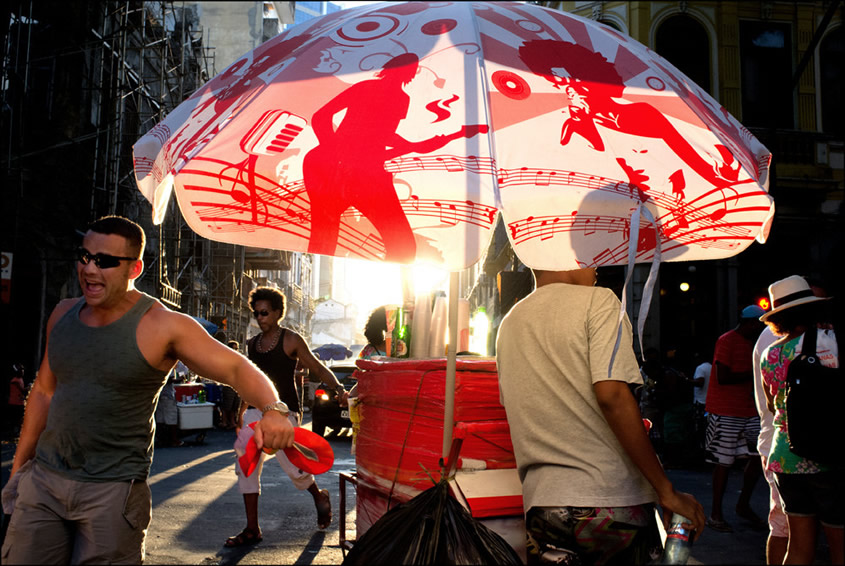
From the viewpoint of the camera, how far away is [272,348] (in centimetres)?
676

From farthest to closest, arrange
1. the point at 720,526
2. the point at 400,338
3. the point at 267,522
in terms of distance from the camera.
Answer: the point at 267,522, the point at 720,526, the point at 400,338

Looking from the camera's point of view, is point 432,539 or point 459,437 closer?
point 432,539

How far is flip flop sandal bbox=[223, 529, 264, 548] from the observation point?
622cm

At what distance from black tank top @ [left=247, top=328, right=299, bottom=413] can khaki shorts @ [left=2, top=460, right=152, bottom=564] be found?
358 centimetres

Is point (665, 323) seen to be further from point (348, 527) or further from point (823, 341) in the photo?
point (823, 341)

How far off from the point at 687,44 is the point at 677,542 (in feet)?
65.3

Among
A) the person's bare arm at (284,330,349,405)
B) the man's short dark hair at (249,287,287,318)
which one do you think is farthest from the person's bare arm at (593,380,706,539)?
the man's short dark hair at (249,287,287,318)

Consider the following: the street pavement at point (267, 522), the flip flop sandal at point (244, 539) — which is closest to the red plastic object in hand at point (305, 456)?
the street pavement at point (267, 522)

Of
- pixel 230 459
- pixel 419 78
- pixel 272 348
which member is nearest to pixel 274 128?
pixel 419 78

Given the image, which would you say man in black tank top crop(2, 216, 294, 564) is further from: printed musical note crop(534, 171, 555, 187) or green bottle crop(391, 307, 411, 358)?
green bottle crop(391, 307, 411, 358)

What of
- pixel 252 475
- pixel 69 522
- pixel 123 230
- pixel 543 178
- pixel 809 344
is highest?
pixel 543 178

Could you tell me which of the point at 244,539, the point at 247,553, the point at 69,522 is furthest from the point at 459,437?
the point at 244,539

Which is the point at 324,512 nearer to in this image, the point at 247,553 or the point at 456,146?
the point at 247,553

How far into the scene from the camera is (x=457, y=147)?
9.68ft
